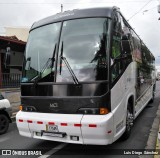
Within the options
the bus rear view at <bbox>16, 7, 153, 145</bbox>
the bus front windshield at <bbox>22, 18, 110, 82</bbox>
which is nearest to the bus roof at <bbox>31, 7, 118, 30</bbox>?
the bus rear view at <bbox>16, 7, 153, 145</bbox>

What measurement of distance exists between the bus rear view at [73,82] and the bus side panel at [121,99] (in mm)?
20

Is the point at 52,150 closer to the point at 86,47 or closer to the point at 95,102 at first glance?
the point at 95,102

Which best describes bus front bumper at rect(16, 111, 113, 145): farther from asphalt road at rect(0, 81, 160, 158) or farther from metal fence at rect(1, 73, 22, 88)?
metal fence at rect(1, 73, 22, 88)

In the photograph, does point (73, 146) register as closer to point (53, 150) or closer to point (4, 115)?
point (53, 150)

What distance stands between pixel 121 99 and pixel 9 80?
409 inches

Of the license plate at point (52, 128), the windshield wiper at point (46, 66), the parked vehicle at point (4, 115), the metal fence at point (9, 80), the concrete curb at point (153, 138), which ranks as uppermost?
the windshield wiper at point (46, 66)

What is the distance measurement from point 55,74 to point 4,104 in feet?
Answer: 10.3

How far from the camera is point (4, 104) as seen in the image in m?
7.58

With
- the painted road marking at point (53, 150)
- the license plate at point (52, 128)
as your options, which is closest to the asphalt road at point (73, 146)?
the painted road marking at point (53, 150)

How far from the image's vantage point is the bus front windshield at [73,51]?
4.92 meters

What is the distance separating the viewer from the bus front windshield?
4924 mm

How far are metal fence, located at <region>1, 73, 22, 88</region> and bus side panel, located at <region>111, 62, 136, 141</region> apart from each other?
30.9 ft

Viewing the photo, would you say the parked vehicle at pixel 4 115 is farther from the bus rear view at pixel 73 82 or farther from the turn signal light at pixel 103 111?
the turn signal light at pixel 103 111

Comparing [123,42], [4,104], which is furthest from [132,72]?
[4,104]
